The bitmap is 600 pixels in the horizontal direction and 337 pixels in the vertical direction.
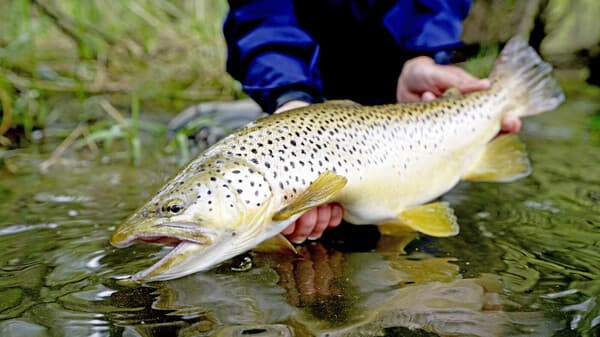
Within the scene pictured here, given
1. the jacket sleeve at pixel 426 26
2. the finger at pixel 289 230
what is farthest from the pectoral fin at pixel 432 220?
the jacket sleeve at pixel 426 26

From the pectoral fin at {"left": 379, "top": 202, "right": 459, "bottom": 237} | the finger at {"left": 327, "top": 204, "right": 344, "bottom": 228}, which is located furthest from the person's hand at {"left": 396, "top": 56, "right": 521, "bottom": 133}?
the finger at {"left": 327, "top": 204, "right": 344, "bottom": 228}

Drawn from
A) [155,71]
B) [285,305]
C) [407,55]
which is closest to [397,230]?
[285,305]

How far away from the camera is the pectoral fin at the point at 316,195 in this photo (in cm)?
169

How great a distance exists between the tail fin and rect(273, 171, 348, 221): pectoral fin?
41.9 inches

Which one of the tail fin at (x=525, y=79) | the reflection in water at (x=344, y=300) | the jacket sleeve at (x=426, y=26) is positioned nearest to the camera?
the reflection in water at (x=344, y=300)

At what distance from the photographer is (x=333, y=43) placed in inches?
130

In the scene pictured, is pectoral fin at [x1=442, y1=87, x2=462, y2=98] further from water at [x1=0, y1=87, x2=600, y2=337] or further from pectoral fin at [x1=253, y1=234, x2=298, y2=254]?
pectoral fin at [x1=253, y1=234, x2=298, y2=254]

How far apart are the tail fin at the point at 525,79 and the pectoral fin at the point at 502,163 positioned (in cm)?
14

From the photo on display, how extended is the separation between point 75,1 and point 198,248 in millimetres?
3809

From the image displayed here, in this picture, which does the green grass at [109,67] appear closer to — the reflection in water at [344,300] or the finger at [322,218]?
the finger at [322,218]

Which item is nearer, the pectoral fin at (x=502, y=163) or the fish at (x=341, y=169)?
the fish at (x=341, y=169)

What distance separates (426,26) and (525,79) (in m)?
0.65

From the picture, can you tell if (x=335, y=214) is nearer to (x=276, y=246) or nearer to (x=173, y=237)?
(x=276, y=246)

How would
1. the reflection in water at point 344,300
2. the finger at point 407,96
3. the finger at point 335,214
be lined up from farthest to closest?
the finger at point 407,96 < the finger at point 335,214 < the reflection in water at point 344,300
